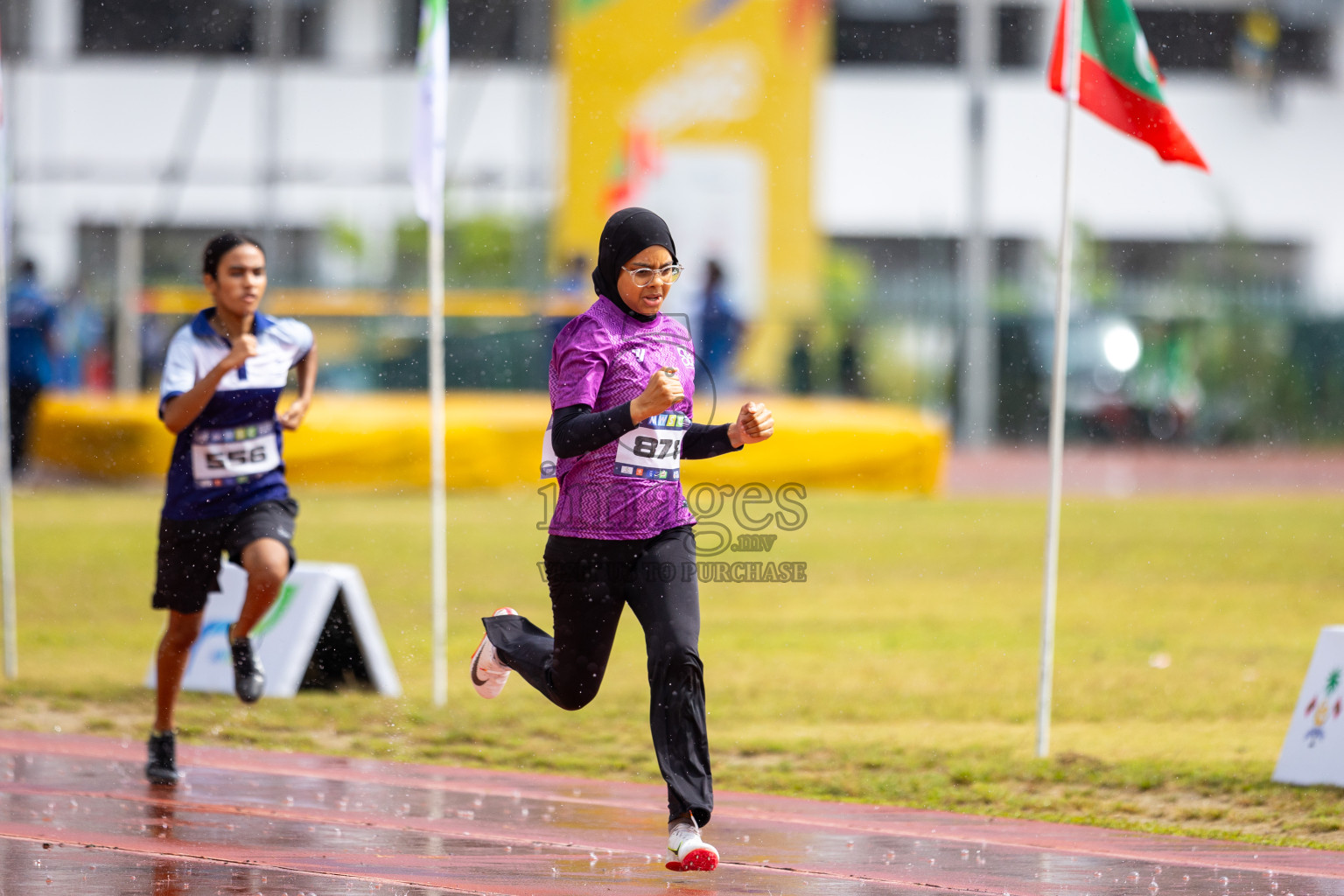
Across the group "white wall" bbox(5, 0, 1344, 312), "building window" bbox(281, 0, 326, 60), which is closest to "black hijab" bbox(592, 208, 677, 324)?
"white wall" bbox(5, 0, 1344, 312)

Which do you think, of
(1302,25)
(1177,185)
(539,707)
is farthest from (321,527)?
(1302,25)

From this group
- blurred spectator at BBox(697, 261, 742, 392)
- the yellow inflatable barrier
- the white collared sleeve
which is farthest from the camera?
the yellow inflatable barrier

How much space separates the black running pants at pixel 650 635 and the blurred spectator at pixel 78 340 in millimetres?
19079

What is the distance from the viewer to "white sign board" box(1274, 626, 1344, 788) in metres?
6.07

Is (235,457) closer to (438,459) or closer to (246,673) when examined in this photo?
(246,673)

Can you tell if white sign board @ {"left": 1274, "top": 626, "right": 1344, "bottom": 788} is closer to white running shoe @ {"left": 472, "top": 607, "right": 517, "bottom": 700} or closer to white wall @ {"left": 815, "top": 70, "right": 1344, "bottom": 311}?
white running shoe @ {"left": 472, "top": 607, "right": 517, "bottom": 700}

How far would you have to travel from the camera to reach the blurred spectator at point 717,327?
15750 mm

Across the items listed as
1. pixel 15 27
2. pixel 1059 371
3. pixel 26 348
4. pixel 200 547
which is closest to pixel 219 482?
pixel 200 547

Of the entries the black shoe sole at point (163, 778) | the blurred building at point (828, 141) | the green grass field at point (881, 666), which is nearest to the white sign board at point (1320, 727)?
the green grass field at point (881, 666)

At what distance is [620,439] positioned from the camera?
189 inches

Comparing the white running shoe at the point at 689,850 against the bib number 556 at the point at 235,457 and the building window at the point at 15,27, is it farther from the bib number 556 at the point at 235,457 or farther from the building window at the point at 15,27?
the building window at the point at 15,27

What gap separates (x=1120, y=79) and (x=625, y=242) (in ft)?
10.2

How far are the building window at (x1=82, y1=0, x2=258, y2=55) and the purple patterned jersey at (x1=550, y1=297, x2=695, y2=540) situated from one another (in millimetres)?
28702

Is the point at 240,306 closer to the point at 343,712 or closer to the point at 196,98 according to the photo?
the point at 343,712
